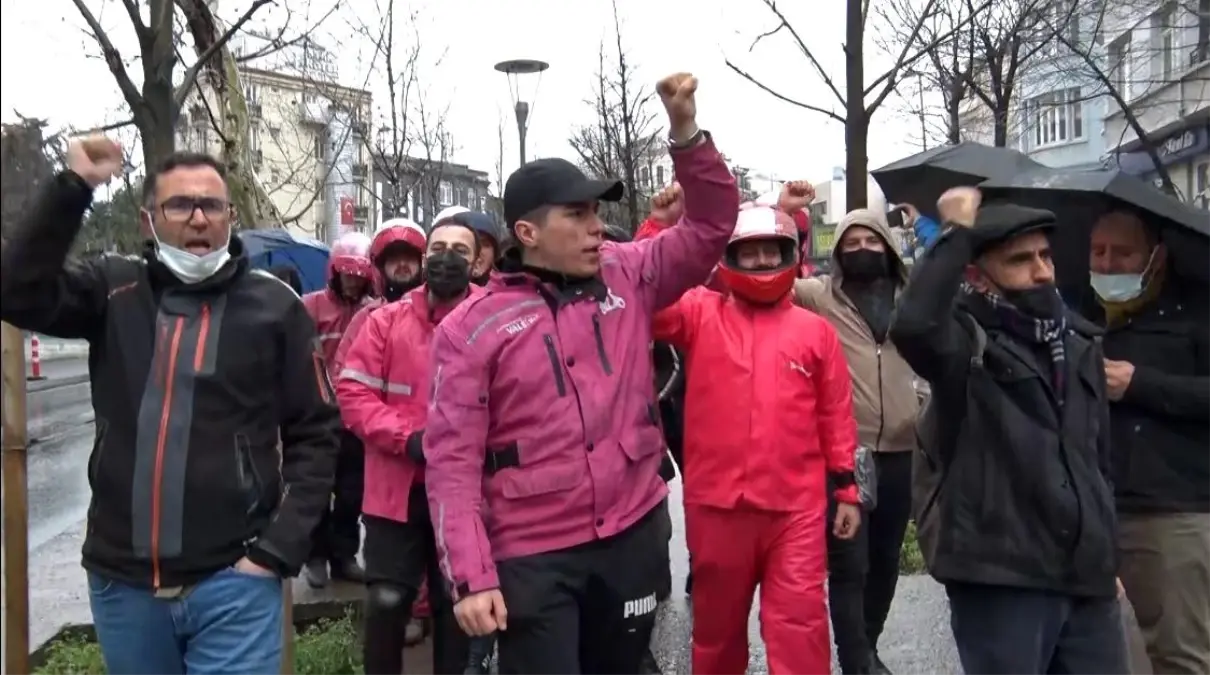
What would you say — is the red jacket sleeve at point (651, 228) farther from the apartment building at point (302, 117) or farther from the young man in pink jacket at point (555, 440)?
the apartment building at point (302, 117)

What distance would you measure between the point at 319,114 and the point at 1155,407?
19.4 m

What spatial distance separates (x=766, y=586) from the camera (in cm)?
435

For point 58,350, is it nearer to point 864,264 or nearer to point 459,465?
point 864,264

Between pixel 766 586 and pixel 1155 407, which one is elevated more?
pixel 1155 407

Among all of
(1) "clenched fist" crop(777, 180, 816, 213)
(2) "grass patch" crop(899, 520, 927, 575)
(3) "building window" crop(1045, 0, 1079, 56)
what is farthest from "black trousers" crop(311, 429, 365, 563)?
(3) "building window" crop(1045, 0, 1079, 56)

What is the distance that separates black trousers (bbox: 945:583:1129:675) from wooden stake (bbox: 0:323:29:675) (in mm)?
2370

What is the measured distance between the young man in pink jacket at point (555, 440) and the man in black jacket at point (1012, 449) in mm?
657

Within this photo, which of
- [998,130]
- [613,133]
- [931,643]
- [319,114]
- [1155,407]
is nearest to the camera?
[1155,407]

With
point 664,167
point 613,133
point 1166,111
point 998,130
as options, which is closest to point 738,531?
point 998,130

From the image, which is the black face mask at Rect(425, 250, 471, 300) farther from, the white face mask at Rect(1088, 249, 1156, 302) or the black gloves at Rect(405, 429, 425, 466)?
the white face mask at Rect(1088, 249, 1156, 302)

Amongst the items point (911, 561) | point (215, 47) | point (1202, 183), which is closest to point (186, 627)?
point (215, 47)

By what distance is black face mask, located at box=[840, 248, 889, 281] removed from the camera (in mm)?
5066

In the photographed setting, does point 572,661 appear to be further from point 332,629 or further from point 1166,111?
point 1166,111

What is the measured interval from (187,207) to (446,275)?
1689mm
